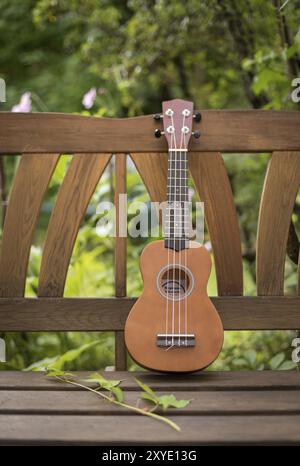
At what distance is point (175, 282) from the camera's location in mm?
1916

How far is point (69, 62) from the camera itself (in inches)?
235

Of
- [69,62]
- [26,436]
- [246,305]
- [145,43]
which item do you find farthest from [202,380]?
[69,62]

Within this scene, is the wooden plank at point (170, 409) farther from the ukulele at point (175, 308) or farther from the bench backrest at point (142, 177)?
the bench backrest at point (142, 177)

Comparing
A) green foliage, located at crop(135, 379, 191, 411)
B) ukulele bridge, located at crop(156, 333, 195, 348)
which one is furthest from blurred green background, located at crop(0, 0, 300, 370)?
green foliage, located at crop(135, 379, 191, 411)

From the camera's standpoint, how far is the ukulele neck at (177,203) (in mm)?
1920

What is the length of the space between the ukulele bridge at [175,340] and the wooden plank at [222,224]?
0.32 m

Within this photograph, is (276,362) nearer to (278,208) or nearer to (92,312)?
(278,208)

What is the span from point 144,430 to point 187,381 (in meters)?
0.41

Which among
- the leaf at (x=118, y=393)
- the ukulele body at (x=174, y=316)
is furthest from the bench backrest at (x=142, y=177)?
the leaf at (x=118, y=393)

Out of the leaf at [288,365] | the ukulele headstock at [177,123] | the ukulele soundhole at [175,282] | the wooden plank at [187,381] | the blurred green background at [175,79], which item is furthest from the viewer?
the blurred green background at [175,79]

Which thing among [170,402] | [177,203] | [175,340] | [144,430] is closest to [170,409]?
[170,402]

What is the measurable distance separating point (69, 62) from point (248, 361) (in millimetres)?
4312

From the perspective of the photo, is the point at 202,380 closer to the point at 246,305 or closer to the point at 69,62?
the point at 246,305

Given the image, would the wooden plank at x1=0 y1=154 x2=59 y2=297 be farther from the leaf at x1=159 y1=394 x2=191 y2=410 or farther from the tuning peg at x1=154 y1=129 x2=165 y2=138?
the leaf at x1=159 y1=394 x2=191 y2=410
